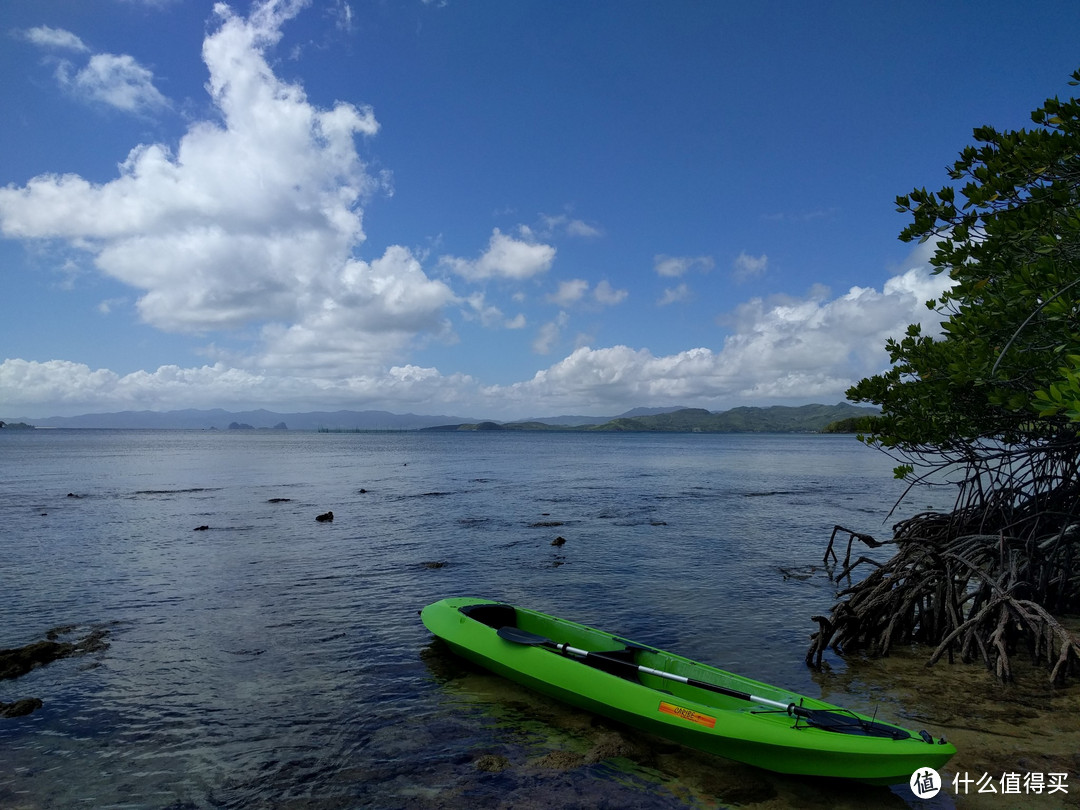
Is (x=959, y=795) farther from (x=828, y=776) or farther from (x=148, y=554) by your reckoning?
(x=148, y=554)

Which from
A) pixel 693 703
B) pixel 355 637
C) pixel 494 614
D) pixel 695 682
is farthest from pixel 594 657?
pixel 355 637

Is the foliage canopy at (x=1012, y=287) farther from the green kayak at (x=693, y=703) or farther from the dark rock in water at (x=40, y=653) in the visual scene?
the dark rock in water at (x=40, y=653)

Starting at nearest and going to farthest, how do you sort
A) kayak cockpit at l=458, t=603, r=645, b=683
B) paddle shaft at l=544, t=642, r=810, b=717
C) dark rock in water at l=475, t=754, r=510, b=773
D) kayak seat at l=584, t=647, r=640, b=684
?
paddle shaft at l=544, t=642, r=810, b=717, dark rock in water at l=475, t=754, r=510, b=773, kayak seat at l=584, t=647, r=640, b=684, kayak cockpit at l=458, t=603, r=645, b=683

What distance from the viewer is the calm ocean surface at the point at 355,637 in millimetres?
8148

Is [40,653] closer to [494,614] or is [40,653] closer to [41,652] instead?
[41,652]

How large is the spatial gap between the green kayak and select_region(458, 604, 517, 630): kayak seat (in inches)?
3.6

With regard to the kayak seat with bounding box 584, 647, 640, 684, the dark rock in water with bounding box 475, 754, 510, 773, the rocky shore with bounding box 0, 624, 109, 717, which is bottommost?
the dark rock in water with bounding box 475, 754, 510, 773

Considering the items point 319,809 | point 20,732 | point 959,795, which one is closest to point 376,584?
point 20,732

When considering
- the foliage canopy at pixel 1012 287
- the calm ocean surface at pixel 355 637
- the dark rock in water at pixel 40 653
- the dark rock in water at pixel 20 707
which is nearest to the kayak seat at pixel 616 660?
the calm ocean surface at pixel 355 637

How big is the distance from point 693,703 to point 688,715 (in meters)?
0.17

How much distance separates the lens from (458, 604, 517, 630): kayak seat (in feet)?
41.0

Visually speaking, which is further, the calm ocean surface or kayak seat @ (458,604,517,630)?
kayak seat @ (458,604,517,630)

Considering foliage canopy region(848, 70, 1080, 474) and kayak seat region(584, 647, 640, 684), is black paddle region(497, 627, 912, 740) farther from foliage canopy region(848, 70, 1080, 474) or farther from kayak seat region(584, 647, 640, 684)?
foliage canopy region(848, 70, 1080, 474)

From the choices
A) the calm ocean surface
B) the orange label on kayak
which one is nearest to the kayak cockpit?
the calm ocean surface
